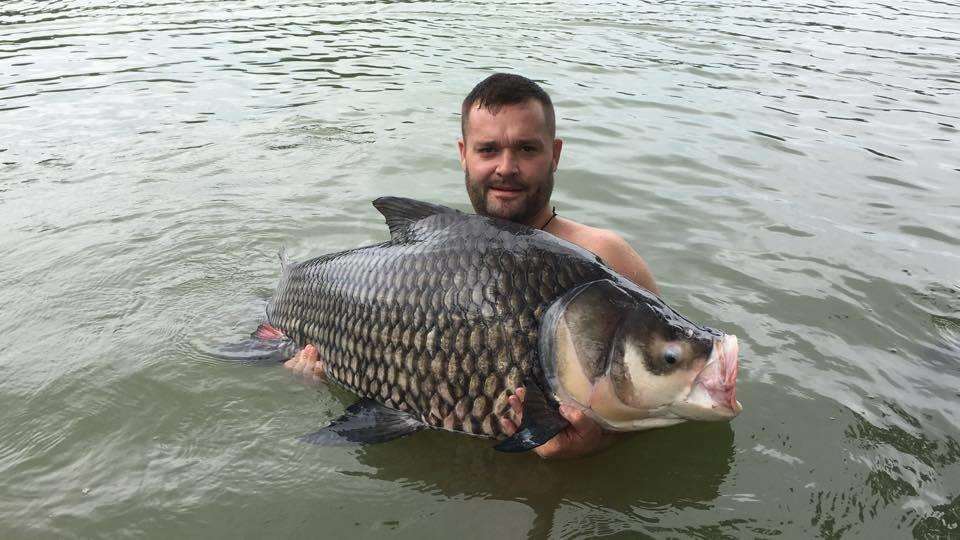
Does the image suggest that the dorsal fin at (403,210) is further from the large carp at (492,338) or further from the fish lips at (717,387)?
the fish lips at (717,387)

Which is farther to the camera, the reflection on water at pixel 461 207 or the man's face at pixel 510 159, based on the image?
the man's face at pixel 510 159

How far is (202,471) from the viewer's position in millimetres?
2994

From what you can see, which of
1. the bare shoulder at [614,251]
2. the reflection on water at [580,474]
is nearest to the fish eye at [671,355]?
the reflection on water at [580,474]

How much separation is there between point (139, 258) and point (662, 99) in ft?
21.5

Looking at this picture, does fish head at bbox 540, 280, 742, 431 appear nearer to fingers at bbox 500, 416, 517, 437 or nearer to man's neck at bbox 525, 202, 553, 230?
fingers at bbox 500, 416, 517, 437

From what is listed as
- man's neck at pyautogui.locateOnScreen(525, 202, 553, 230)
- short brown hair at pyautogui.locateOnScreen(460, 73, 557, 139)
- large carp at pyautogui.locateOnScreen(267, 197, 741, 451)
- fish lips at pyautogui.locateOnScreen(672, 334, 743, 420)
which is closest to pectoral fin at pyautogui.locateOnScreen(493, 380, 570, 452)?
large carp at pyautogui.locateOnScreen(267, 197, 741, 451)

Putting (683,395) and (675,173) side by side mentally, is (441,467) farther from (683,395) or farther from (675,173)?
(675,173)

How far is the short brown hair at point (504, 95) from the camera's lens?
11.2 feet

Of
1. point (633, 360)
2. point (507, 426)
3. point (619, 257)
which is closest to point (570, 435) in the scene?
point (507, 426)

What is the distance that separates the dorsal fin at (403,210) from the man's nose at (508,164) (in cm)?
40

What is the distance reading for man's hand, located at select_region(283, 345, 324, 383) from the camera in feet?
11.0

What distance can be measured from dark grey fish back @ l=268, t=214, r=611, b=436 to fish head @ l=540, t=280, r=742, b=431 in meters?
0.13

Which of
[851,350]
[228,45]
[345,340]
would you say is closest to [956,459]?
[851,350]

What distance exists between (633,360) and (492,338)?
1.82 feet
